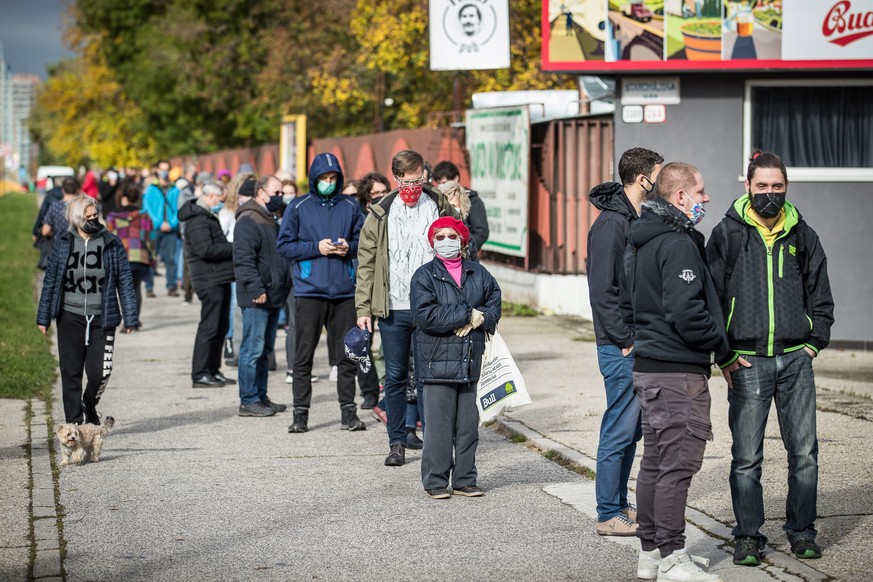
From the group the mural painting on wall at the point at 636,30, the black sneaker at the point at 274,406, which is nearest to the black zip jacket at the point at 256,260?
the black sneaker at the point at 274,406

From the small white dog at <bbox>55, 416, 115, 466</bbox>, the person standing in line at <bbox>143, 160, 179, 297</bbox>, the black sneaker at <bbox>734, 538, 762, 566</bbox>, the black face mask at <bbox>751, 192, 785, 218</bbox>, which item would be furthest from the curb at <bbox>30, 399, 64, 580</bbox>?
the person standing in line at <bbox>143, 160, 179, 297</bbox>

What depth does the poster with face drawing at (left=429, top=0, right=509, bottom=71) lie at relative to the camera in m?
17.2

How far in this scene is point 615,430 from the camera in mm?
6637

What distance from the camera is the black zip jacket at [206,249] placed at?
11961 millimetres

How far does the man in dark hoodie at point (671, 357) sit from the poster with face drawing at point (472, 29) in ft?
38.5

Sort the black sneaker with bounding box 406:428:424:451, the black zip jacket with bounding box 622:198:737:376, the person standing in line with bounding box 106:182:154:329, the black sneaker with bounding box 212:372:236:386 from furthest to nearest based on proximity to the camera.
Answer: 1. the person standing in line with bounding box 106:182:154:329
2. the black sneaker with bounding box 212:372:236:386
3. the black sneaker with bounding box 406:428:424:451
4. the black zip jacket with bounding box 622:198:737:376

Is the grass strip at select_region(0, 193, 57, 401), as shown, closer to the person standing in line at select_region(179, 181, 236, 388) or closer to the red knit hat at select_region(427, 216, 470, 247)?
the person standing in line at select_region(179, 181, 236, 388)

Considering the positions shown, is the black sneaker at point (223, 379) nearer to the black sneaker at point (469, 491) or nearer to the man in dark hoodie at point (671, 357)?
the black sneaker at point (469, 491)

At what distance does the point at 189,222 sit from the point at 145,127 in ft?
142

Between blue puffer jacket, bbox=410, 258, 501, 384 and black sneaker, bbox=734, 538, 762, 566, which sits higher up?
blue puffer jacket, bbox=410, 258, 501, 384

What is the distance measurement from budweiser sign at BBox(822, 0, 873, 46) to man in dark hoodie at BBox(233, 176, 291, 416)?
5927 millimetres

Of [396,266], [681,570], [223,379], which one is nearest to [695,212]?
[681,570]

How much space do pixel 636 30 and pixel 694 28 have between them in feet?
1.88

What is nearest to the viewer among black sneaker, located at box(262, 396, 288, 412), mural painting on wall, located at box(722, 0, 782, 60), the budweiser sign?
black sneaker, located at box(262, 396, 288, 412)
